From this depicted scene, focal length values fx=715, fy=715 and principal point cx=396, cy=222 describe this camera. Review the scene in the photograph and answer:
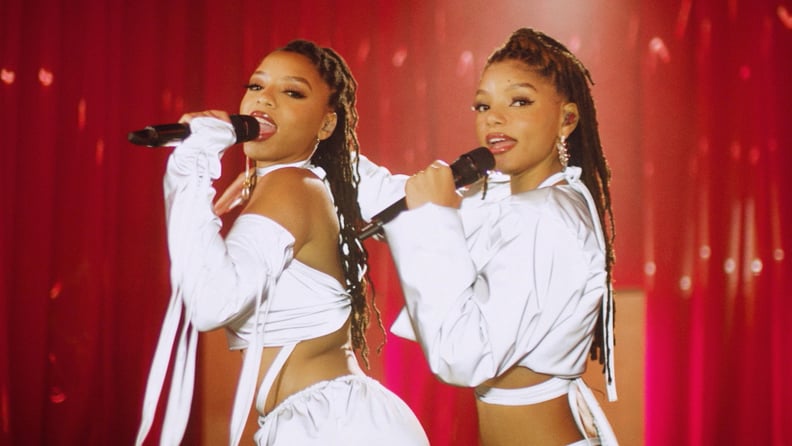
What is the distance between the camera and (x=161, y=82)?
2.80 metres

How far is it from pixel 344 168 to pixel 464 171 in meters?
0.38

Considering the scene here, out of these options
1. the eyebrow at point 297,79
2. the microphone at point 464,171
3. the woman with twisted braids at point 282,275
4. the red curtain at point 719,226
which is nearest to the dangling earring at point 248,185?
the woman with twisted braids at point 282,275

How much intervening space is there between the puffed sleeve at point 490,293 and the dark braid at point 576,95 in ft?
0.57

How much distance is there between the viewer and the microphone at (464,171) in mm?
1267

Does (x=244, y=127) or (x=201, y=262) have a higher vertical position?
(x=244, y=127)

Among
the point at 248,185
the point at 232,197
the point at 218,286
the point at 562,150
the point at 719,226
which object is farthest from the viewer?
the point at 719,226

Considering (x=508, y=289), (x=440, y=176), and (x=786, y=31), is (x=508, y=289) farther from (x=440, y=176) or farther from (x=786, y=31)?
(x=786, y=31)

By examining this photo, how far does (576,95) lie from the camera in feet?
4.66

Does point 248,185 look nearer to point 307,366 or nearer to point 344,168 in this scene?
point 344,168

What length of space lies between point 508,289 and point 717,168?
1.71 m

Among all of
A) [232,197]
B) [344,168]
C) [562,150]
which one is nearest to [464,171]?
[562,150]

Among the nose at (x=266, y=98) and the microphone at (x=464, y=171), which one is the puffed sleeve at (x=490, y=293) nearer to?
the microphone at (x=464, y=171)

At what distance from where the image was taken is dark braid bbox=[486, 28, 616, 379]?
1401mm

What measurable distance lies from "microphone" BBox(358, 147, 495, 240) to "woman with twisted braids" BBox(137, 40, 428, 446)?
17 centimetres
